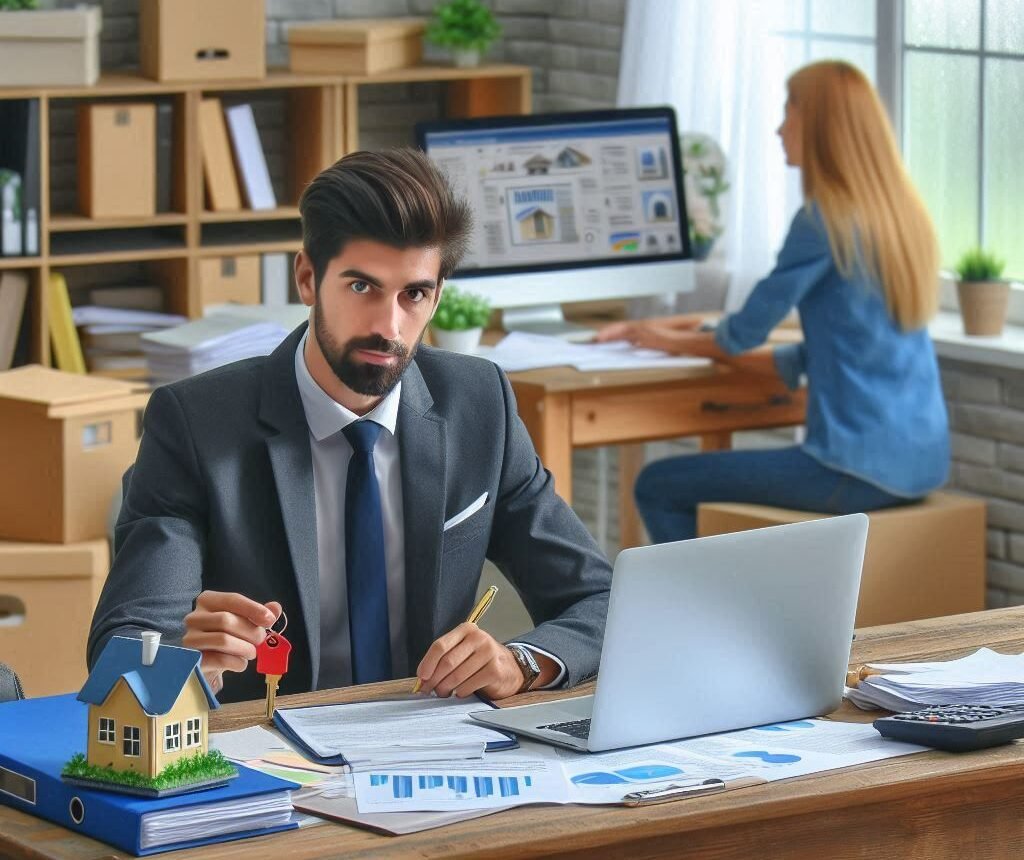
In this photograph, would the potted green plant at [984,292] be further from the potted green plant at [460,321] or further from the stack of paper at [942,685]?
the stack of paper at [942,685]

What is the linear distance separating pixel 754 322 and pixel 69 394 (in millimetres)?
1367

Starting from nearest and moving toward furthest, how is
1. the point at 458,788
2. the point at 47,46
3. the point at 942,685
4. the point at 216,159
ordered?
the point at 458,788 < the point at 942,685 < the point at 47,46 < the point at 216,159

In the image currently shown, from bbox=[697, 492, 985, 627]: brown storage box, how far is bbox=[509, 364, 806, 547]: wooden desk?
0.22 metres

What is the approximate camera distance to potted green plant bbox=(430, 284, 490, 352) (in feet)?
13.3

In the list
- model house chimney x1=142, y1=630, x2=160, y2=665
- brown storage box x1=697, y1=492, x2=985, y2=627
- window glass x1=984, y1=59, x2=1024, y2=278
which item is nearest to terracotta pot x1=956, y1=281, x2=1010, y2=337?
window glass x1=984, y1=59, x2=1024, y2=278

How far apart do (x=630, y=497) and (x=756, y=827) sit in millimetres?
3072

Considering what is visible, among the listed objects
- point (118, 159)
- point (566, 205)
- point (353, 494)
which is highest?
point (118, 159)

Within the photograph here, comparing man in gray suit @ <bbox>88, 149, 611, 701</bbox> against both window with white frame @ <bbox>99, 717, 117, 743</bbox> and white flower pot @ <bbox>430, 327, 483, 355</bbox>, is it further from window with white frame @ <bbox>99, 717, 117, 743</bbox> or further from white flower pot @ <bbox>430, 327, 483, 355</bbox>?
white flower pot @ <bbox>430, 327, 483, 355</bbox>

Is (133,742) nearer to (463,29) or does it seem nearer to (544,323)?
(544,323)

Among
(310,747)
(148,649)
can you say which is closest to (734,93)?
(310,747)

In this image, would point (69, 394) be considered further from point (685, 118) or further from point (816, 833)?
point (816, 833)

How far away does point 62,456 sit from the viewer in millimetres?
3535

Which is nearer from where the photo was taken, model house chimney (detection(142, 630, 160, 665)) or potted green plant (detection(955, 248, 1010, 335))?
model house chimney (detection(142, 630, 160, 665))

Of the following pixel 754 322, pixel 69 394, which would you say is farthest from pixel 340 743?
pixel 754 322
